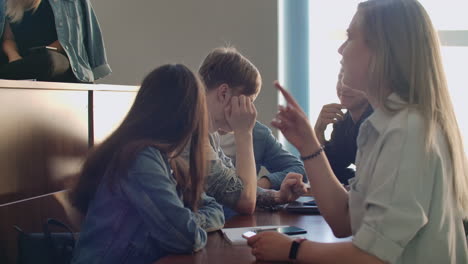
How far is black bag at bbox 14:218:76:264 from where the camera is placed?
1.56 meters

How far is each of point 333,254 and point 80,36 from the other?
6.18 ft

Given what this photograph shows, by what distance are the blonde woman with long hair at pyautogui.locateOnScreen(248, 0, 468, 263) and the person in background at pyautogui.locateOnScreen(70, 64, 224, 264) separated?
0.73 ft

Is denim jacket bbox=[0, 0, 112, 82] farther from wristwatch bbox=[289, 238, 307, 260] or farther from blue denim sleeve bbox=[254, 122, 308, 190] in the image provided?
wristwatch bbox=[289, 238, 307, 260]

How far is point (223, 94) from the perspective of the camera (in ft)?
6.64

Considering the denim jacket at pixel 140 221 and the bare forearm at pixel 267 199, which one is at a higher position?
the denim jacket at pixel 140 221

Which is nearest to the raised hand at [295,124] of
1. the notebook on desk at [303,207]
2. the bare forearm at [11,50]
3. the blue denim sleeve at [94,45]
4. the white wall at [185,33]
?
the notebook on desk at [303,207]

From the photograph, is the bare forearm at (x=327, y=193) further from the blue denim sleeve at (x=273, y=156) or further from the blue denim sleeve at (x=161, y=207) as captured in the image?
the blue denim sleeve at (x=273, y=156)

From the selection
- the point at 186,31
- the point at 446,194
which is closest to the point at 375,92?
the point at 446,194

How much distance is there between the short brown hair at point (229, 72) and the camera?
2.03 meters

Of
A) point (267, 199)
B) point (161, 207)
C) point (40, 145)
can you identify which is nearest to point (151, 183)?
point (161, 207)

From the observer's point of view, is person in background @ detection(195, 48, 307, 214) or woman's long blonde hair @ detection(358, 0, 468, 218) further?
person in background @ detection(195, 48, 307, 214)

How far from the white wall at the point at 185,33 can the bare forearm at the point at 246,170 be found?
5.57ft

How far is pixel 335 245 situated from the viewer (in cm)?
110

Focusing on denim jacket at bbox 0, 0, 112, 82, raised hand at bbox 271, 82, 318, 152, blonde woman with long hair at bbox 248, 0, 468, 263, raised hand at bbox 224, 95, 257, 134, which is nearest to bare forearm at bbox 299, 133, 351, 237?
raised hand at bbox 271, 82, 318, 152
